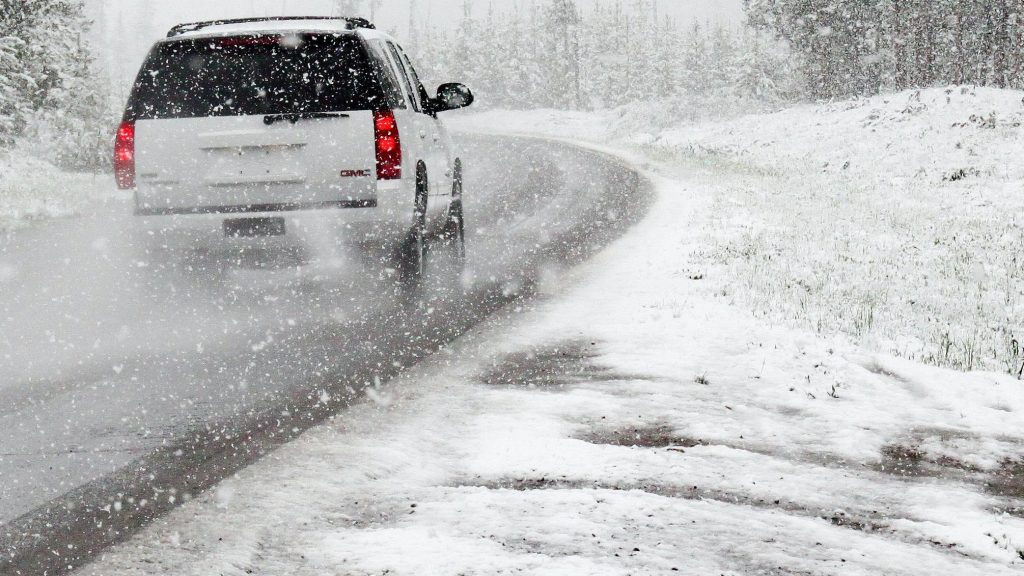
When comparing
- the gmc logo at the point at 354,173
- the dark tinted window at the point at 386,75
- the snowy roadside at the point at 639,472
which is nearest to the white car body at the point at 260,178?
the gmc logo at the point at 354,173

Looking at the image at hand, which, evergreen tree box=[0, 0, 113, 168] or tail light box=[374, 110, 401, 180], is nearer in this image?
tail light box=[374, 110, 401, 180]

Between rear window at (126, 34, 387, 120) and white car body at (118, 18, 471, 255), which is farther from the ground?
rear window at (126, 34, 387, 120)

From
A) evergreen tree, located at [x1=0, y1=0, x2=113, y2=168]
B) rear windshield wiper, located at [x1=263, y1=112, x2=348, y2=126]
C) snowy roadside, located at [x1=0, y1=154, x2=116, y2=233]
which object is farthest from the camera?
evergreen tree, located at [x1=0, y1=0, x2=113, y2=168]

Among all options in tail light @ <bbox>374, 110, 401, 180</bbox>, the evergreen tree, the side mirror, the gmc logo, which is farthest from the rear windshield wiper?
the evergreen tree

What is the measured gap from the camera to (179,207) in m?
7.32

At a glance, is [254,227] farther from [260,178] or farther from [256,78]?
[256,78]

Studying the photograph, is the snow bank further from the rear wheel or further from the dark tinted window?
the dark tinted window

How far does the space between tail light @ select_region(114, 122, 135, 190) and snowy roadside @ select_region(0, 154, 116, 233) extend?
5635 mm

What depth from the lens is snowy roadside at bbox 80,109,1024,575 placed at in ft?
10.2

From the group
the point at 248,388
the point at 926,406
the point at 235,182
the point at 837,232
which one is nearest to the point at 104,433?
the point at 248,388

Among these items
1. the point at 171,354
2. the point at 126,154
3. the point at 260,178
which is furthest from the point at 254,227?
the point at 171,354

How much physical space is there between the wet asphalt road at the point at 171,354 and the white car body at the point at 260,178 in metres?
0.40

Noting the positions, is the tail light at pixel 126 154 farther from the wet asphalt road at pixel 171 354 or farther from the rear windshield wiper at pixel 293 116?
the rear windshield wiper at pixel 293 116

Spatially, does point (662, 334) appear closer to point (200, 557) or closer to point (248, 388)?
point (248, 388)
